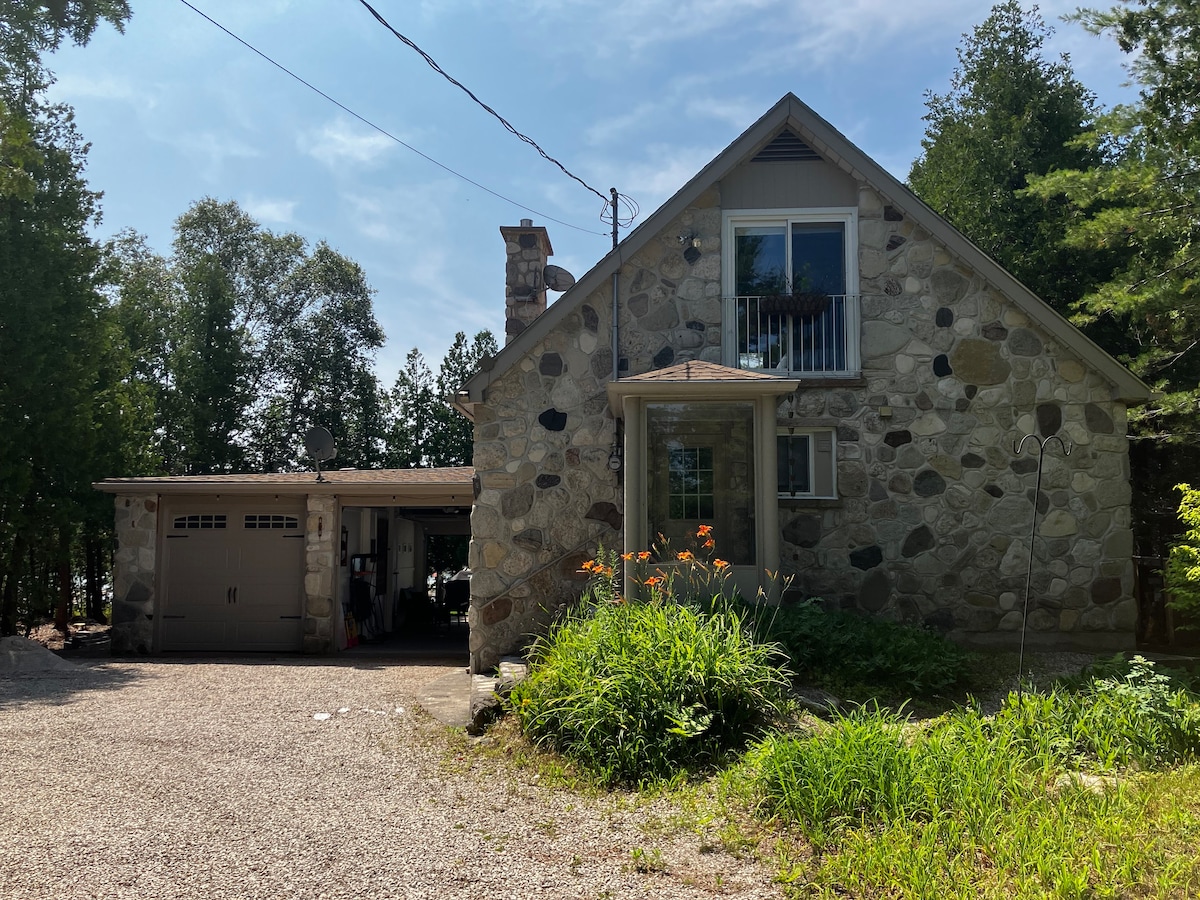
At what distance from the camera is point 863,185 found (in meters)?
9.81

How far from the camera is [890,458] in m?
9.55

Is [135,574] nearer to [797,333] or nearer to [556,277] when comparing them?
[556,277]

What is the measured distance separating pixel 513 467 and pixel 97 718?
14.3ft

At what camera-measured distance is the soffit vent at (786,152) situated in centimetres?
993

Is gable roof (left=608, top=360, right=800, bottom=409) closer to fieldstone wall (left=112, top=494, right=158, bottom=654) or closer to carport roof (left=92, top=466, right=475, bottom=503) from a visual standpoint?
carport roof (left=92, top=466, right=475, bottom=503)

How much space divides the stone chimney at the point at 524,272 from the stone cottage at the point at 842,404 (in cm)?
186

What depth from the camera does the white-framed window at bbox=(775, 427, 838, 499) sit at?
957 centimetres

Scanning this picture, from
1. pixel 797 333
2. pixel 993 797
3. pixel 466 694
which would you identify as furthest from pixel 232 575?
pixel 993 797

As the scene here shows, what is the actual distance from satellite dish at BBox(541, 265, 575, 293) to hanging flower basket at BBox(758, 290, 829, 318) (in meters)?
2.64

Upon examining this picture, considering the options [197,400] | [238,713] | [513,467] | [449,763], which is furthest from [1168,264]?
[197,400]

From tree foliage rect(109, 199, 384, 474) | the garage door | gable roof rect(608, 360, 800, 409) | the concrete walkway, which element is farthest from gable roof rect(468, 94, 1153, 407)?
tree foliage rect(109, 199, 384, 474)

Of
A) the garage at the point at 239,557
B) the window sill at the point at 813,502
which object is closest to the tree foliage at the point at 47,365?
the garage at the point at 239,557

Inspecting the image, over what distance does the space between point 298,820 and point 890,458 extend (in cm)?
672

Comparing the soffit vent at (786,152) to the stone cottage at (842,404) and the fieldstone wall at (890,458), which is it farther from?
the fieldstone wall at (890,458)
